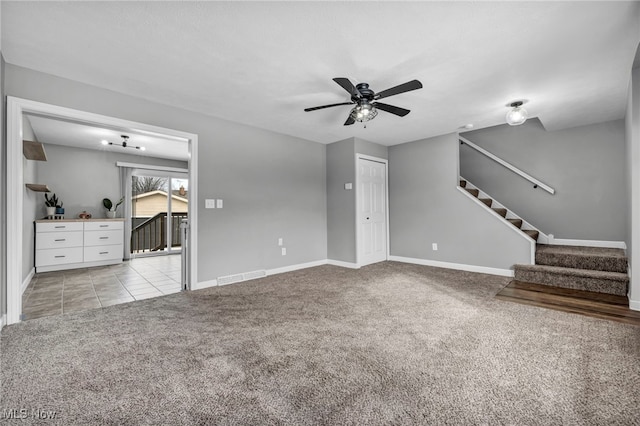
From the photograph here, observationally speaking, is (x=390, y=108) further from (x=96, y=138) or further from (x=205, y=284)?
(x=96, y=138)

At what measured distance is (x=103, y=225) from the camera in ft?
19.0

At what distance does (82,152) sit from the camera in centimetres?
595

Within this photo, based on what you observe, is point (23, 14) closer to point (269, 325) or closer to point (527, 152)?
point (269, 325)

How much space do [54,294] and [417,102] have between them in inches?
205

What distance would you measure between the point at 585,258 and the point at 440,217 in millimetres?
1996

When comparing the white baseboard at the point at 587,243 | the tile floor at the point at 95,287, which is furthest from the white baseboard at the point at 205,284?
the white baseboard at the point at 587,243

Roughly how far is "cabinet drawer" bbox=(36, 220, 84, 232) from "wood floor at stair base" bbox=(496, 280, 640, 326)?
703 cm

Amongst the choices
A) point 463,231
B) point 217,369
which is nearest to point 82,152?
point 217,369

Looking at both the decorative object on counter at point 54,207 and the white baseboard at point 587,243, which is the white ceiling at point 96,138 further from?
the white baseboard at point 587,243

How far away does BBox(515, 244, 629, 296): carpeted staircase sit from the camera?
3.49 meters

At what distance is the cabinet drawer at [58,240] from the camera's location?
16.6ft

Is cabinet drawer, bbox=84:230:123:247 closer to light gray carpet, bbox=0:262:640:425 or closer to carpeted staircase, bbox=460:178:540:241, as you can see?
light gray carpet, bbox=0:262:640:425

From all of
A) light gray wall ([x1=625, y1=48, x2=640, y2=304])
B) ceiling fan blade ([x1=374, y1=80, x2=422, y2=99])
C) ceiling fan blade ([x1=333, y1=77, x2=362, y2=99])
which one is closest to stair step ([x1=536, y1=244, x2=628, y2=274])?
light gray wall ([x1=625, y1=48, x2=640, y2=304])

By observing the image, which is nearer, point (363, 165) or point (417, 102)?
point (417, 102)
